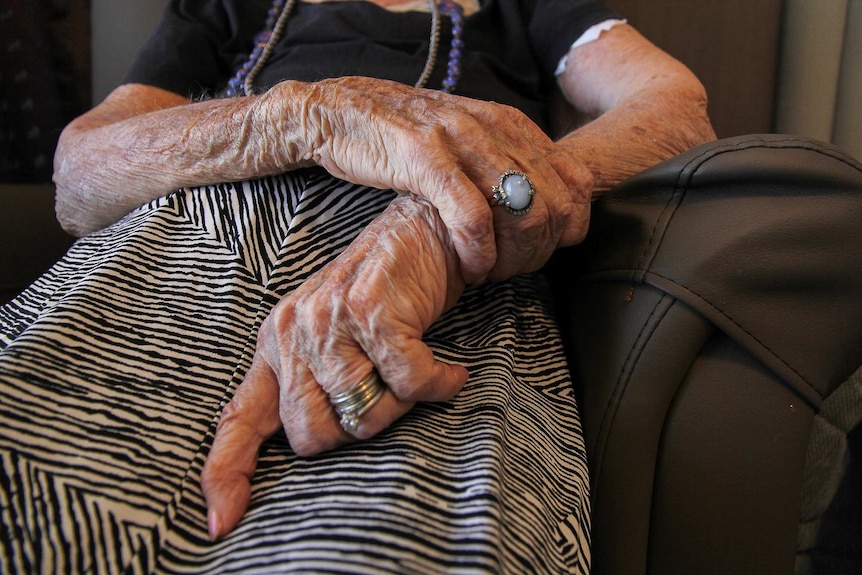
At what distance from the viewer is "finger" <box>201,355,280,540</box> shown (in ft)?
1.43

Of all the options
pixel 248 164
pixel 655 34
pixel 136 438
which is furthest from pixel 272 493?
pixel 655 34

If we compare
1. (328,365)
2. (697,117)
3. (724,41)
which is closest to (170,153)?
(328,365)

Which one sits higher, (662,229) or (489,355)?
(662,229)

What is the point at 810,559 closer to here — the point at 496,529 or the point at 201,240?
the point at 496,529

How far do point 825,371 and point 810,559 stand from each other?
0.31m

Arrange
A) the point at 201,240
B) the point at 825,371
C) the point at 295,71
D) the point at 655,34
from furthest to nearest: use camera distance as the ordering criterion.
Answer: the point at 655,34
the point at 295,71
the point at 201,240
the point at 825,371

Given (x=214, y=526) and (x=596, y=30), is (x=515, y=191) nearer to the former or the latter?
(x=214, y=526)

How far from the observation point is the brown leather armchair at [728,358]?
0.51m

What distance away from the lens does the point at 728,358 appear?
534 millimetres

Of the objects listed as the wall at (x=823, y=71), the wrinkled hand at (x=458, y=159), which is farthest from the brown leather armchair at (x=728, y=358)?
the wall at (x=823, y=71)

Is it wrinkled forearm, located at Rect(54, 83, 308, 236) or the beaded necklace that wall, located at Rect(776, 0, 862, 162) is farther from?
wrinkled forearm, located at Rect(54, 83, 308, 236)

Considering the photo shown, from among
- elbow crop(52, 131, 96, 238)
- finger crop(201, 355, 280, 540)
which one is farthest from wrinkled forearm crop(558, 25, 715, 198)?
elbow crop(52, 131, 96, 238)

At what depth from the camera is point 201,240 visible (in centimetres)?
62

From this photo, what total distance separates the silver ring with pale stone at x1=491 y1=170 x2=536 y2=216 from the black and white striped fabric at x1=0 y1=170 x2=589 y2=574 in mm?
147
